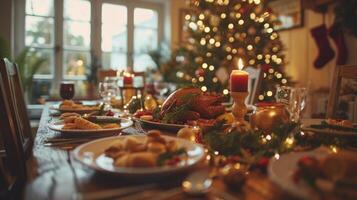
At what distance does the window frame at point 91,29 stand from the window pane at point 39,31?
0.06m

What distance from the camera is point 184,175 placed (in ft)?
1.86

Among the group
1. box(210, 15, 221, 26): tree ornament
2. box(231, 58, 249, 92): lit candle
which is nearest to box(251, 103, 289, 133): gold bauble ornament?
box(231, 58, 249, 92): lit candle

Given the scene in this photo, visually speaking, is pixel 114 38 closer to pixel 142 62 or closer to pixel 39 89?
pixel 142 62

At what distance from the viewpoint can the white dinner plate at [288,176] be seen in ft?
1.29

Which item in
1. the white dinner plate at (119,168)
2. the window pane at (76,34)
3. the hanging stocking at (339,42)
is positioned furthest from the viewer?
the window pane at (76,34)

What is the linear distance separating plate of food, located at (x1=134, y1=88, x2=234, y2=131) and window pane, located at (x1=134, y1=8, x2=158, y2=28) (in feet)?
13.2

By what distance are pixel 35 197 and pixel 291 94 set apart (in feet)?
2.73

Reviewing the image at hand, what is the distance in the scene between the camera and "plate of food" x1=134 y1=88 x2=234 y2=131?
101 centimetres

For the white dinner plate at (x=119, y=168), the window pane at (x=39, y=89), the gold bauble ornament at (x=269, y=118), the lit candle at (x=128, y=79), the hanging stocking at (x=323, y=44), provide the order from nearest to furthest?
the white dinner plate at (x=119, y=168), the gold bauble ornament at (x=269, y=118), the lit candle at (x=128, y=79), the hanging stocking at (x=323, y=44), the window pane at (x=39, y=89)

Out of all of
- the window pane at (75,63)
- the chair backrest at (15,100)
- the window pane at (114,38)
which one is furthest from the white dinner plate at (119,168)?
the window pane at (114,38)

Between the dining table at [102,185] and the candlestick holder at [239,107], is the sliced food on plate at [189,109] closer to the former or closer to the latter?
the candlestick holder at [239,107]

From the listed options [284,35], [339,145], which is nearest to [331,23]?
[284,35]

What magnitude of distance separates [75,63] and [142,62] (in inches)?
42.2

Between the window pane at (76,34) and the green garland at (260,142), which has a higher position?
the window pane at (76,34)
